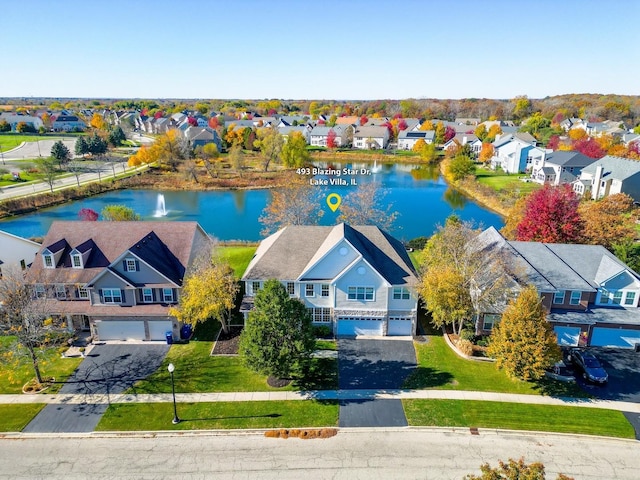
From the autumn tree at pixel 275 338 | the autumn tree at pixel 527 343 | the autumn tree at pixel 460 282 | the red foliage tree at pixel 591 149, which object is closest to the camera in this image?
the autumn tree at pixel 275 338

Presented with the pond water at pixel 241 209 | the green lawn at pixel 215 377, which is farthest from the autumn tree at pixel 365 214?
the green lawn at pixel 215 377

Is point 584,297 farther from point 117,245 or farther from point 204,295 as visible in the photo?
point 117,245

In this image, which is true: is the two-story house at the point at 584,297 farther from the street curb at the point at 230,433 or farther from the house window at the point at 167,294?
the house window at the point at 167,294

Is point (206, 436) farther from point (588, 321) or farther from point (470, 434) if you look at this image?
point (588, 321)

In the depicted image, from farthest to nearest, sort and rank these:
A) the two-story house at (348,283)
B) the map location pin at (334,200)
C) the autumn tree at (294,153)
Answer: the autumn tree at (294,153) < the map location pin at (334,200) < the two-story house at (348,283)

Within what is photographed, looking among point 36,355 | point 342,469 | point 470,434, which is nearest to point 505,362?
point 470,434

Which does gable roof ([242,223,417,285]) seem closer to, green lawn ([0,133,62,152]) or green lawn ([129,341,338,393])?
green lawn ([129,341,338,393])

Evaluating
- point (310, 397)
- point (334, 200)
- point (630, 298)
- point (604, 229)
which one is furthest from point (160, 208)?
point (630, 298)
